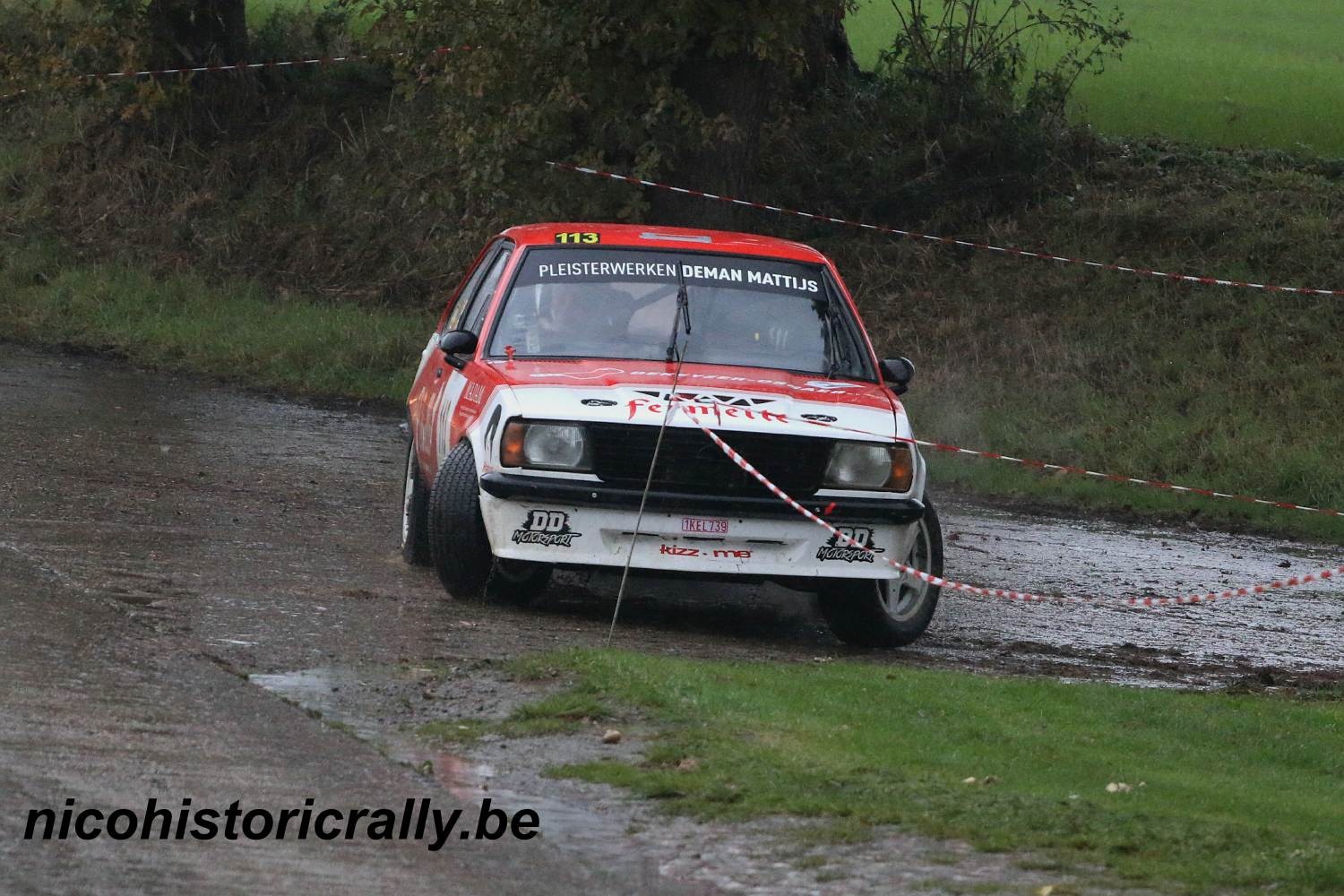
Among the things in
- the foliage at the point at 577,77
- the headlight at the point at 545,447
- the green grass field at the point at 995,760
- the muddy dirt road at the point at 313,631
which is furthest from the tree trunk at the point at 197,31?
the green grass field at the point at 995,760

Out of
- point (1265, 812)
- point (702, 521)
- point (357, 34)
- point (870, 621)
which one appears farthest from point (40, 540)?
point (357, 34)

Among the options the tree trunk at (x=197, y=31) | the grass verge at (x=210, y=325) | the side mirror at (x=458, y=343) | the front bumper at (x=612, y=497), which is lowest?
the grass verge at (x=210, y=325)

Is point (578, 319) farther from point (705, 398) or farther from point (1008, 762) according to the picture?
point (1008, 762)

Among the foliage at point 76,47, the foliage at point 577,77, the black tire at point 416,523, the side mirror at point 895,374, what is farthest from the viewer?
the foliage at point 76,47

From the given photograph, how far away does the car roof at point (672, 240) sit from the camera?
35.0ft

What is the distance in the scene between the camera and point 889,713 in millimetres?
7469

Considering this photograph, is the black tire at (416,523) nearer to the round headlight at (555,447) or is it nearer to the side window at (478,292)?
the side window at (478,292)

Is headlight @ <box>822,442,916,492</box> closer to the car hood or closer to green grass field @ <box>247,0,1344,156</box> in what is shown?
the car hood

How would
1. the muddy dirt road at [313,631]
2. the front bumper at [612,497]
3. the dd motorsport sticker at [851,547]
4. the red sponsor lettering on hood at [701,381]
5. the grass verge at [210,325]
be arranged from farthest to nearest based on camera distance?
the grass verge at [210,325]
the red sponsor lettering on hood at [701,381]
the dd motorsport sticker at [851,547]
the front bumper at [612,497]
the muddy dirt road at [313,631]

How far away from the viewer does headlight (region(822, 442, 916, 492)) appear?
9219mm

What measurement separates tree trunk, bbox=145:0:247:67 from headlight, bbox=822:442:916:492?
18.5m

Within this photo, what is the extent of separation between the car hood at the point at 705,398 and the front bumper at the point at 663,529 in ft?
1.03

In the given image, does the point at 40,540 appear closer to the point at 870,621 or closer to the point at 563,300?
the point at 563,300

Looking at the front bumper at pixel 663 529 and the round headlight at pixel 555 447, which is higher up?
the round headlight at pixel 555 447
